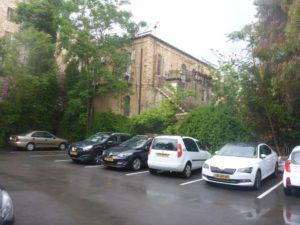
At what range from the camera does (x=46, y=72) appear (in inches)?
1070

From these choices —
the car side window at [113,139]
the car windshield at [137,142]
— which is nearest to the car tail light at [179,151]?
the car windshield at [137,142]

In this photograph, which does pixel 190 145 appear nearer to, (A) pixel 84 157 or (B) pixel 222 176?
(B) pixel 222 176

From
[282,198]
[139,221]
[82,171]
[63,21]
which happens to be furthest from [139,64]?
[139,221]

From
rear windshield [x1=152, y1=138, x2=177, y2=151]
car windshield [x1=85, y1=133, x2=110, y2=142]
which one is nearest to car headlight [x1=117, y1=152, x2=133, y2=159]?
rear windshield [x1=152, y1=138, x2=177, y2=151]

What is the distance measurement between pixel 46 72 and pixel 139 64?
26.2ft

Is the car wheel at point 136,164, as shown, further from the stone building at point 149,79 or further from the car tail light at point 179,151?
the stone building at point 149,79

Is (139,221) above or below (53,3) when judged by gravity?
below

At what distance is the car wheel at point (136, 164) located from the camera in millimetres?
14406

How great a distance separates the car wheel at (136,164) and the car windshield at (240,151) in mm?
3865

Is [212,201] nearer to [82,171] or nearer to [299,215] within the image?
[299,215]

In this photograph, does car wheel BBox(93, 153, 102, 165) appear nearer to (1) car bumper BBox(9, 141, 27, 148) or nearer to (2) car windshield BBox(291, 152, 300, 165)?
(1) car bumper BBox(9, 141, 27, 148)

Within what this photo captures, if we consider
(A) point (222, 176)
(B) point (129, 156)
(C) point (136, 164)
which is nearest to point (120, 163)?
(B) point (129, 156)

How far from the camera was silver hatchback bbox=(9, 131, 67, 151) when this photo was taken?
2202 centimetres

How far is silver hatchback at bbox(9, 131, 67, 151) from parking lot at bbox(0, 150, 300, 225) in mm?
8661
